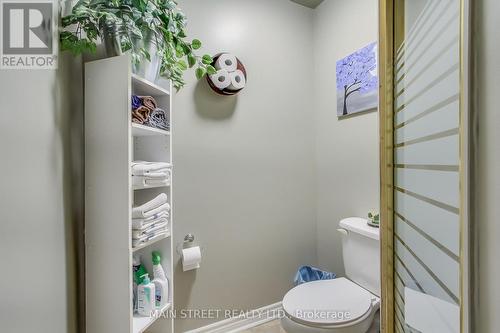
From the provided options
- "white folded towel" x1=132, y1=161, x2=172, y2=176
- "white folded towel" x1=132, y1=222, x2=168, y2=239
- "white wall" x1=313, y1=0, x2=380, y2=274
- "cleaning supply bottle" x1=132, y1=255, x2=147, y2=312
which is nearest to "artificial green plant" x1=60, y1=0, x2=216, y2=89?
"white folded towel" x1=132, y1=161, x2=172, y2=176

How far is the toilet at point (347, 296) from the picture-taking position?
1233 mm

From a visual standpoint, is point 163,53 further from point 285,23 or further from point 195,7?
point 285,23

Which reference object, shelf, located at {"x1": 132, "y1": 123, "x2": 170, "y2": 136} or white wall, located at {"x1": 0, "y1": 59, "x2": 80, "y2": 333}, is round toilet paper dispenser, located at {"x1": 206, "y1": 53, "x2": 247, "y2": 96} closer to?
shelf, located at {"x1": 132, "y1": 123, "x2": 170, "y2": 136}

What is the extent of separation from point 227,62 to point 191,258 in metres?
1.22

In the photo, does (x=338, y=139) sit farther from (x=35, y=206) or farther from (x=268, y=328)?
(x=35, y=206)

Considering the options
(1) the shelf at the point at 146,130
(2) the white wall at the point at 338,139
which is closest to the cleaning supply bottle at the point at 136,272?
(1) the shelf at the point at 146,130

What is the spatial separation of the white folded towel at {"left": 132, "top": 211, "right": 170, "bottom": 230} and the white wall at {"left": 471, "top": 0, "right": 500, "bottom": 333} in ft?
3.42

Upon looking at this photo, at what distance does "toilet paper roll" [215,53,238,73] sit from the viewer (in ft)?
5.55

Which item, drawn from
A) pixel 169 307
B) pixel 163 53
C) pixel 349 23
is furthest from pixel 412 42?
pixel 169 307

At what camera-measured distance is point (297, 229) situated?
2.07m

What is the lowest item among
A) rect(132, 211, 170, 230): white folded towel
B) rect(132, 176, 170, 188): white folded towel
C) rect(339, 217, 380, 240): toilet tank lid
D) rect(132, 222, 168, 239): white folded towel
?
rect(339, 217, 380, 240): toilet tank lid

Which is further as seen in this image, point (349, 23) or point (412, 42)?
point (349, 23)

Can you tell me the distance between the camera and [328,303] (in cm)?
135

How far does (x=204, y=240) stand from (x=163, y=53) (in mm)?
→ 1125
